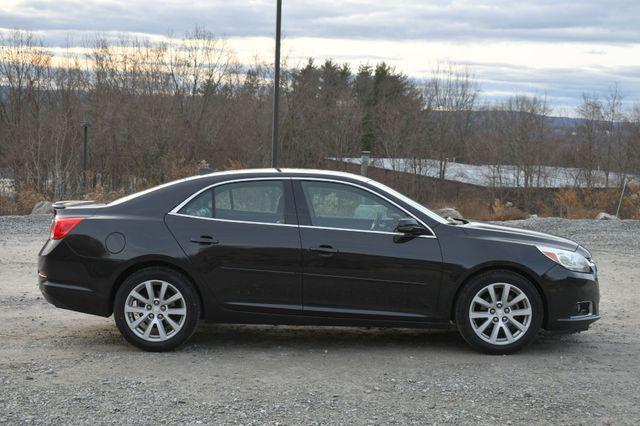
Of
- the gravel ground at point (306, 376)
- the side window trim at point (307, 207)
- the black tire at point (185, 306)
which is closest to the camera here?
the gravel ground at point (306, 376)

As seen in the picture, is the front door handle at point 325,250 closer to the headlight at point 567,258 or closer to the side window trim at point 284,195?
the side window trim at point 284,195

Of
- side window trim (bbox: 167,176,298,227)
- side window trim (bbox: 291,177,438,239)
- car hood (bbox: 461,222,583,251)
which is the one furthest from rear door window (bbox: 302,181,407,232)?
car hood (bbox: 461,222,583,251)

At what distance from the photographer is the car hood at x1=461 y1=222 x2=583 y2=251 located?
6.56 meters

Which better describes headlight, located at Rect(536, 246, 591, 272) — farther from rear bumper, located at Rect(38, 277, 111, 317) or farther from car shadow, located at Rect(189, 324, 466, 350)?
rear bumper, located at Rect(38, 277, 111, 317)

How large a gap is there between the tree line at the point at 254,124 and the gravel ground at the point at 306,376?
18.9 metres

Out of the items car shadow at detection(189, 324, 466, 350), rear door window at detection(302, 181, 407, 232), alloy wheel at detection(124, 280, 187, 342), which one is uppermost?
rear door window at detection(302, 181, 407, 232)

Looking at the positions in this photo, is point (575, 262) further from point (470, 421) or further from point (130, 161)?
point (130, 161)

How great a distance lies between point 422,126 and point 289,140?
39.2 feet

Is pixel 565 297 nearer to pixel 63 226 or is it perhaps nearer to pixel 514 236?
pixel 514 236

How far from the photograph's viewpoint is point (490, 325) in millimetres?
6426

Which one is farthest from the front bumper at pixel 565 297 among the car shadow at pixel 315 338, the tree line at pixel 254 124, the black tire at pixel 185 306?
the tree line at pixel 254 124

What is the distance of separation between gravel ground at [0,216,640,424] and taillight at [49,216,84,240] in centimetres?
93

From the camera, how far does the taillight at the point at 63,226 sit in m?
6.52

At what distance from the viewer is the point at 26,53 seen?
46125 mm
